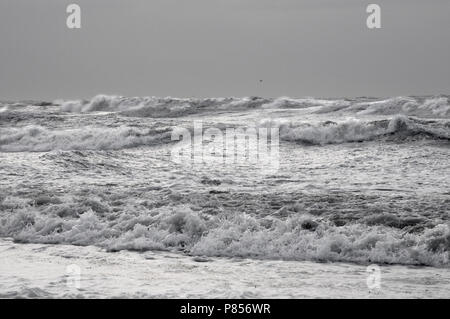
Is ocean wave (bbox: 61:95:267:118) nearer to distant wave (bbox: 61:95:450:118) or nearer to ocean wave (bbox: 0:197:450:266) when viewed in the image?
distant wave (bbox: 61:95:450:118)

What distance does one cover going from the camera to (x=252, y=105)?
94.8 ft

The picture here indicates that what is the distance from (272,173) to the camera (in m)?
11.2

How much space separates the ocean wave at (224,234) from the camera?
6184 millimetres

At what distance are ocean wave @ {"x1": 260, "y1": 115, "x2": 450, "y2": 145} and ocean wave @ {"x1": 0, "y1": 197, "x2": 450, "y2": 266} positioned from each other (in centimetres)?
943

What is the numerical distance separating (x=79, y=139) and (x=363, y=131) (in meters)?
9.82

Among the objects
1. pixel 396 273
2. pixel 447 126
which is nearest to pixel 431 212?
pixel 396 273

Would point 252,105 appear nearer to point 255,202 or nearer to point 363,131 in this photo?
point 363,131

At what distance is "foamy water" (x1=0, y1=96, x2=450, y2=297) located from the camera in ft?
20.7

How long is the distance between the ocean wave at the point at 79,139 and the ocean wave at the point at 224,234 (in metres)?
8.72

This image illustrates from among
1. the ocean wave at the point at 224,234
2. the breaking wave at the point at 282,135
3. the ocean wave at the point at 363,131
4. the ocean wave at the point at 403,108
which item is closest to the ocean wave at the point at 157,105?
the ocean wave at the point at 403,108

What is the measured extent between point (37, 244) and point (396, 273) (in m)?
4.60
